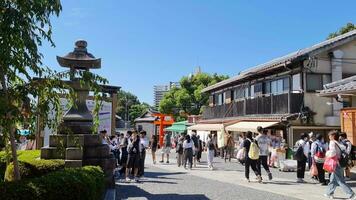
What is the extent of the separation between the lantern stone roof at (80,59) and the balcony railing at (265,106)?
1284cm

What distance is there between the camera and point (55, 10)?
5402mm

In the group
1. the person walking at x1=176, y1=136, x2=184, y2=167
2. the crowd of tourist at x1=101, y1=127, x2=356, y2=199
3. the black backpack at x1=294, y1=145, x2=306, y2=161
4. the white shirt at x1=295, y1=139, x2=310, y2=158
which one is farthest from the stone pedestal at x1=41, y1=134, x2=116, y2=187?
the person walking at x1=176, y1=136, x2=184, y2=167

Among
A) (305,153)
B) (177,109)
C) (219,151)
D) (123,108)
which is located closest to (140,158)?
(305,153)

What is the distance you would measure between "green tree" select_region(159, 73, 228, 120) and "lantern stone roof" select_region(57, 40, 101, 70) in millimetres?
36980

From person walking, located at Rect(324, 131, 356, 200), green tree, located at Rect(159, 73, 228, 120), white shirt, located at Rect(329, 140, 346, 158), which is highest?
green tree, located at Rect(159, 73, 228, 120)

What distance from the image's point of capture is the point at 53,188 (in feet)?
17.7

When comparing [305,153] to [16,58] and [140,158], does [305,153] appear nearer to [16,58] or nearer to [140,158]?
[140,158]

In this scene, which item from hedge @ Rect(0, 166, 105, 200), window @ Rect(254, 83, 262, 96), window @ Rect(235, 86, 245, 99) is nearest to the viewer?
hedge @ Rect(0, 166, 105, 200)

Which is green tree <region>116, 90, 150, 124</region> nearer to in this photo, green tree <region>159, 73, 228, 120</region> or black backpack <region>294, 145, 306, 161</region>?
green tree <region>159, 73, 228, 120</region>

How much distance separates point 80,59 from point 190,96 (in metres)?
38.3

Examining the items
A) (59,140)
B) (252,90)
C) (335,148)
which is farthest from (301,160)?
(252,90)

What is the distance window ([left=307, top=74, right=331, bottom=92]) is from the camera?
72.5 feet

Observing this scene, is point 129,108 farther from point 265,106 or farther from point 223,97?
point 265,106

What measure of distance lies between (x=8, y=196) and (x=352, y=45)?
22.9 meters
